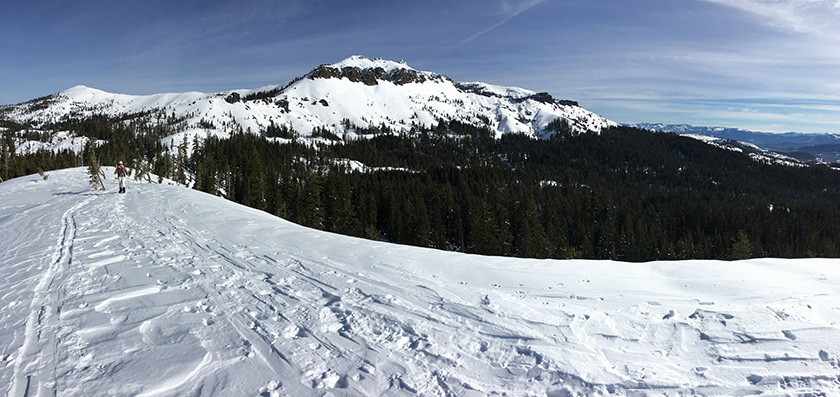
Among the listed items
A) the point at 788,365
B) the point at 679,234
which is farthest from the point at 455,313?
the point at 679,234

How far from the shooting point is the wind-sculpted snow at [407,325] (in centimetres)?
376

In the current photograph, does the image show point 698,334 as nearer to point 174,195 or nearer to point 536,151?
point 174,195

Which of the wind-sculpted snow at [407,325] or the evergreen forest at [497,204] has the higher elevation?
the wind-sculpted snow at [407,325]

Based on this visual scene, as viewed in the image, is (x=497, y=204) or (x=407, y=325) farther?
(x=497, y=204)

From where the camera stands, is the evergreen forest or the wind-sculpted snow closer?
the wind-sculpted snow

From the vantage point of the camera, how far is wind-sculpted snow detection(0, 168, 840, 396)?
3758mm

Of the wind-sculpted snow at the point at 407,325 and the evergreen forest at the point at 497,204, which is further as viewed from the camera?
the evergreen forest at the point at 497,204

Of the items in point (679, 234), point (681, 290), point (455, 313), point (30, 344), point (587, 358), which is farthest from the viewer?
point (679, 234)

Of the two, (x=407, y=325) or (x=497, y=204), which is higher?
(x=407, y=325)

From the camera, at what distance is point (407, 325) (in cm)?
510

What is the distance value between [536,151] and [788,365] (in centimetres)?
20062

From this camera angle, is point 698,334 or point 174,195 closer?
point 698,334

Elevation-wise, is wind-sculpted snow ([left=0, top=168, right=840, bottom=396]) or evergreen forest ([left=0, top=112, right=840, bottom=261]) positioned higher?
wind-sculpted snow ([left=0, top=168, right=840, bottom=396])

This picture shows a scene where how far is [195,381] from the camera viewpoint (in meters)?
3.69
